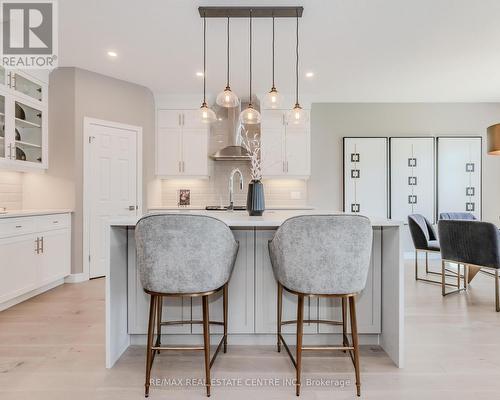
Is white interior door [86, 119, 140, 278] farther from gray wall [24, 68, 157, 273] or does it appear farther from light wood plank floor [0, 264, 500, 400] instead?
light wood plank floor [0, 264, 500, 400]

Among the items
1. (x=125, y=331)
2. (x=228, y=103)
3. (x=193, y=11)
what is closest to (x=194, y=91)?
(x=193, y=11)

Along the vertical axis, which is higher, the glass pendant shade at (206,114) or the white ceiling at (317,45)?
the white ceiling at (317,45)

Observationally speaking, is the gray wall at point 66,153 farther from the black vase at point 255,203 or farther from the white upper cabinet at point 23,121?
the black vase at point 255,203

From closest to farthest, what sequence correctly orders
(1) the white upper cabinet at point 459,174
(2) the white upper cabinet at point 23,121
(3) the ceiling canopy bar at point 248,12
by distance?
(3) the ceiling canopy bar at point 248,12 < (2) the white upper cabinet at point 23,121 < (1) the white upper cabinet at point 459,174

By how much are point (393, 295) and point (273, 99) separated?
179cm

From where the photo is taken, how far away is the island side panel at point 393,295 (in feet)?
6.25

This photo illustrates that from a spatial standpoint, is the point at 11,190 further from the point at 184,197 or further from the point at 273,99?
the point at 273,99

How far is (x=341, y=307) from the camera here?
2164 mm

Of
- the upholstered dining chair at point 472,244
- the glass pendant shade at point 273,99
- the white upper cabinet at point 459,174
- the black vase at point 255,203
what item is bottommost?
the upholstered dining chair at point 472,244

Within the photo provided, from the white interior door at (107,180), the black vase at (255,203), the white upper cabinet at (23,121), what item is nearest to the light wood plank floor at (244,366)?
the black vase at (255,203)

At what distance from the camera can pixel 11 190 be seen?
3.73 meters

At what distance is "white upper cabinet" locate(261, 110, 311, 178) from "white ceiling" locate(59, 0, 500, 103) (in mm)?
586

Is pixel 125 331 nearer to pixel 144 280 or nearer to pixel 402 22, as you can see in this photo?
pixel 144 280

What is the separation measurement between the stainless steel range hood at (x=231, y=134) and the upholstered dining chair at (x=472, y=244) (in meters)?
2.80
